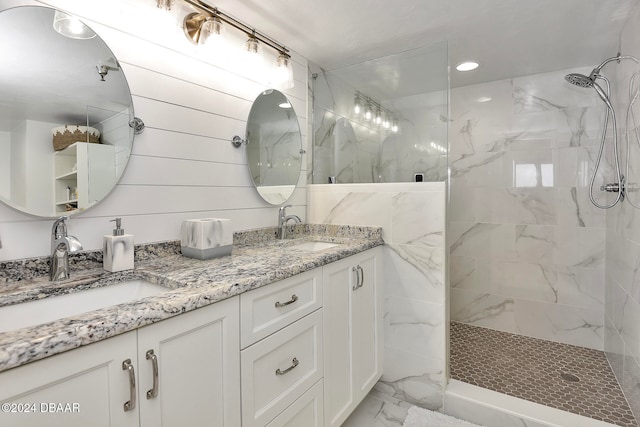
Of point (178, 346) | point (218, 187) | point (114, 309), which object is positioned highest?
point (218, 187)

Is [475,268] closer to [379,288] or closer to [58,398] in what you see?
[379,288]

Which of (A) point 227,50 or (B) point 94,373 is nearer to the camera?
(B) point 94,373

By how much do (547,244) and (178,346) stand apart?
284 centimetres

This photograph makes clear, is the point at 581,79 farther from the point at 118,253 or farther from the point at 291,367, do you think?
the point at 118,253

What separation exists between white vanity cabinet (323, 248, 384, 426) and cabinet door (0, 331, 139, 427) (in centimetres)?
87

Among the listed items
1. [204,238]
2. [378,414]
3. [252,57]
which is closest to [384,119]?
[252,57]

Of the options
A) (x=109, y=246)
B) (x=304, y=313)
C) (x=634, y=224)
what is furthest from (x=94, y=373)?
(x=634, y=224)

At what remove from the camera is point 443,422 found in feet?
5.75

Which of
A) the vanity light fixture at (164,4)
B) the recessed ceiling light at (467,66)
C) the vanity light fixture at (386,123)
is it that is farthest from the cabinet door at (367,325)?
the recessed ceiling light at (467,66)

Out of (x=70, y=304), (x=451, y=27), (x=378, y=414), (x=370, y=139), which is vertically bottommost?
(x=378, y=414)

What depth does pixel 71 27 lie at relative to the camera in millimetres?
1133

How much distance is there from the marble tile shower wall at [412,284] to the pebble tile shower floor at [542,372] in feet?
1.08

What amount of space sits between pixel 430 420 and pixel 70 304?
Result: 1.81 m

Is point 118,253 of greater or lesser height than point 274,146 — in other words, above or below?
below
